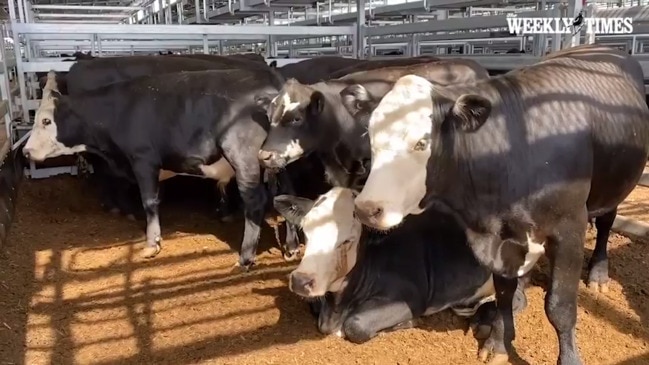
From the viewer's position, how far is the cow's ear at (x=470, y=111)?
2.65 metres

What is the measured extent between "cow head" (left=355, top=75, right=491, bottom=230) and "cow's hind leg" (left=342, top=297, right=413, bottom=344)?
41.7 inches

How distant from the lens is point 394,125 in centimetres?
273

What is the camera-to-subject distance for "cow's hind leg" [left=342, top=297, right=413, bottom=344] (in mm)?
3652

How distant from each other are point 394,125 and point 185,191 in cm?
449

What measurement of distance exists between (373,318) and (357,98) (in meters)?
1.24

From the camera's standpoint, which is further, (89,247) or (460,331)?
(89,247)

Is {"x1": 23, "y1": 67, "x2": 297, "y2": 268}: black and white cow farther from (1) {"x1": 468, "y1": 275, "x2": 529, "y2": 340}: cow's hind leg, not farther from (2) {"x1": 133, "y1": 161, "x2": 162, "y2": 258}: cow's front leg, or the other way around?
(1) {"x1": 468, "y1": 275, "x2": 529, "y2": 340}: cow's hind leg

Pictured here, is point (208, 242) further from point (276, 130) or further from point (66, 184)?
point (66, 184)

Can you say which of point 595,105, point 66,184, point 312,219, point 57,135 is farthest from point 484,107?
point 66,184

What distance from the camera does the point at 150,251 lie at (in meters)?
5.19

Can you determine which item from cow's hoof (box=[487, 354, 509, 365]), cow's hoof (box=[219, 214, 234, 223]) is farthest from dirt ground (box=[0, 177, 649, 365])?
cow's hoof (box=[219, 214, 234, 223])

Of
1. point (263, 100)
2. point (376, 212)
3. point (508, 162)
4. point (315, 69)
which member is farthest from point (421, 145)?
point (315, 69)

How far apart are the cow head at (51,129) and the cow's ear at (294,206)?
8.88 feet

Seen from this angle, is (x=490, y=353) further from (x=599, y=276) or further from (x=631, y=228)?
(x=631, y=228)
